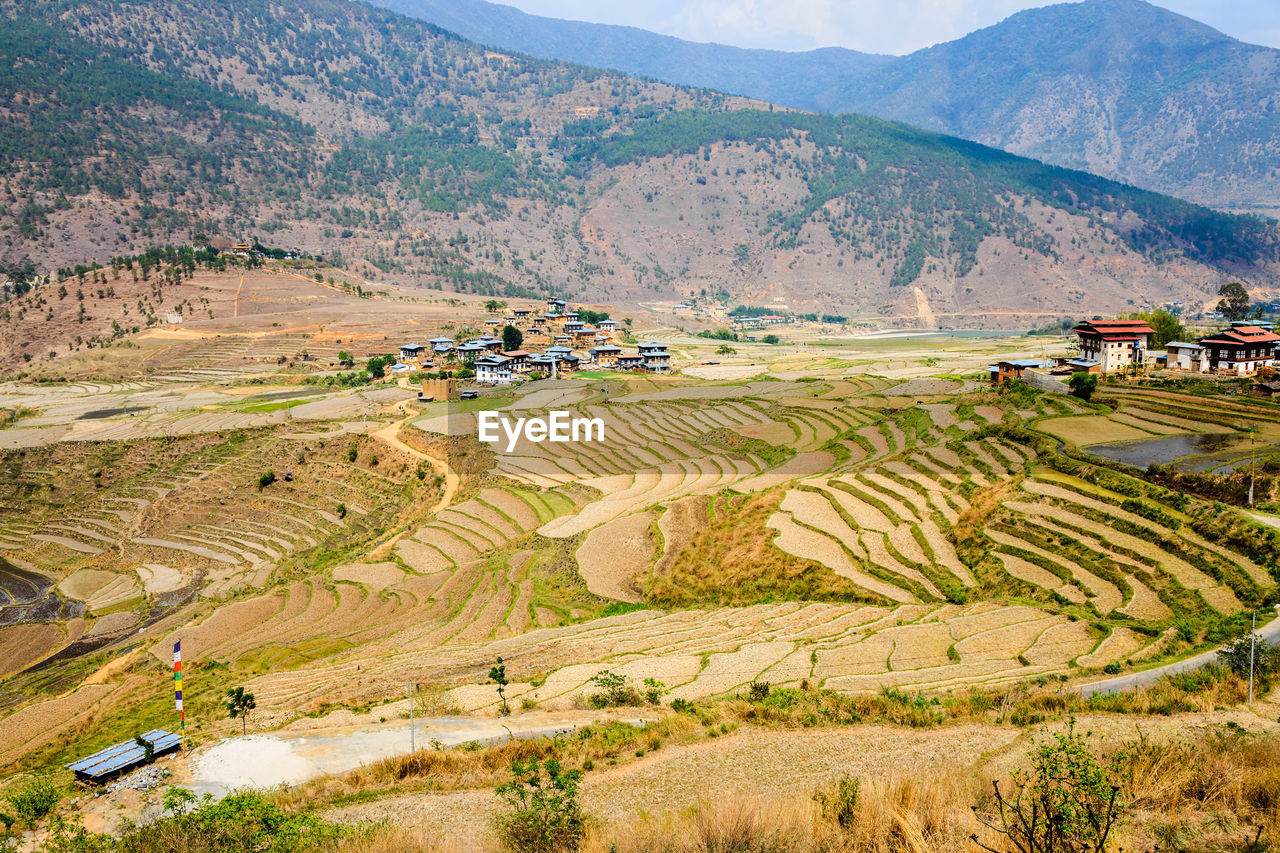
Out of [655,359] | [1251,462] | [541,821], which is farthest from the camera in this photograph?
[655,359]

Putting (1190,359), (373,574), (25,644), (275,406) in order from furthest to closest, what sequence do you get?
(275,406), (1190,359), (373,574), (25,644)

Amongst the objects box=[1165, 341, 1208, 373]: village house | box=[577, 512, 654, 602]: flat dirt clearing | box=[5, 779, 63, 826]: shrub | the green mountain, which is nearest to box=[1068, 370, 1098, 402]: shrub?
box=[1165, 341, 1208, 373]: village house

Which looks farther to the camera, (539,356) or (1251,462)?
(539,356)

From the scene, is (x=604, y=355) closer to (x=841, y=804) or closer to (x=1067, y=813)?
(x=841, y=804)

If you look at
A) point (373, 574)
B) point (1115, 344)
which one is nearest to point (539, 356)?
point (373, 574)

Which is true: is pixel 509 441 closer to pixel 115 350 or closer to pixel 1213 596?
pixel 1213 596

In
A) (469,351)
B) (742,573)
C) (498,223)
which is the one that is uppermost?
(498,223)

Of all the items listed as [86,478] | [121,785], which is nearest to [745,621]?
[121,785]
